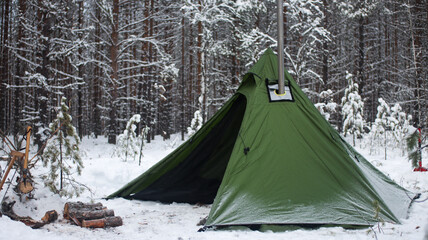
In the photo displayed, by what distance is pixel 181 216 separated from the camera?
4.69 meters

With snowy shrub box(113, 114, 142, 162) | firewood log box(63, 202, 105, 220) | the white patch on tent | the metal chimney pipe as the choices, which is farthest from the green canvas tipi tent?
snowy shrub box(113, 114, 142, 162)

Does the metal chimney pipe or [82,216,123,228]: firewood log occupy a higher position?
the metal chimney pipe

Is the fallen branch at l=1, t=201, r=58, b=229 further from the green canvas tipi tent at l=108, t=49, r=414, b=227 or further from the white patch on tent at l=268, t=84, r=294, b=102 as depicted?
the white patch on tent at l=268, t=84, r=294, b=102

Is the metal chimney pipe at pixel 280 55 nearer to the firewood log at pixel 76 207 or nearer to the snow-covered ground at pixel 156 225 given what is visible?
the snow-covered ground at pixel 156 225

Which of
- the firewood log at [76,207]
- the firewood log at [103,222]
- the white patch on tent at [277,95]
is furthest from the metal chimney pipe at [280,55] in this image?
the firewood log at [76,207]

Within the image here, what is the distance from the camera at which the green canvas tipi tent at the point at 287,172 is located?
143 inches

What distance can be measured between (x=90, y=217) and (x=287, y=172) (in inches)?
102

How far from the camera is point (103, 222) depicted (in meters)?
3.85

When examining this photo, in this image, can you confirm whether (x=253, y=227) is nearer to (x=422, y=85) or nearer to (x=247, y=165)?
(x=247, y=165)

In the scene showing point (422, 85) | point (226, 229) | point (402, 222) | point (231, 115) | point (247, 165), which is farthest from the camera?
point (422, 85)

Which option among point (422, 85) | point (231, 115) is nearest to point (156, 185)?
point (231, 115)

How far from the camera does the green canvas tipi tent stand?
11.9 feet

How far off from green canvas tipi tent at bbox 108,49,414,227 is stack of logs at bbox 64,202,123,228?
1.25 m

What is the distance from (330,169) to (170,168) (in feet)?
8.89
